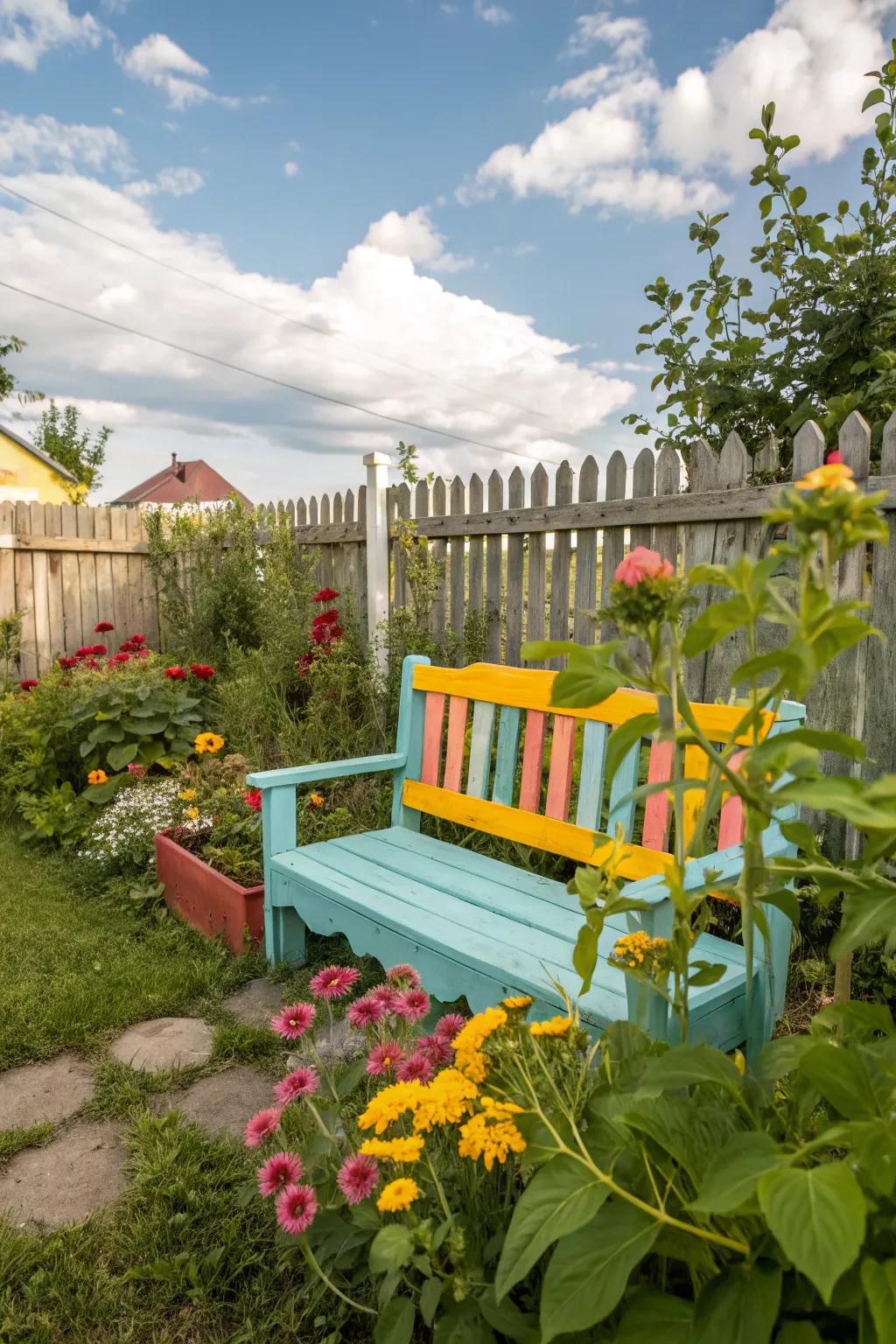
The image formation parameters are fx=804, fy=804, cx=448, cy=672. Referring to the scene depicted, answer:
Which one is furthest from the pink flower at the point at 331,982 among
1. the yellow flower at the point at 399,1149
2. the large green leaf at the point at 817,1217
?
the large green leaf at the point at 817,1217

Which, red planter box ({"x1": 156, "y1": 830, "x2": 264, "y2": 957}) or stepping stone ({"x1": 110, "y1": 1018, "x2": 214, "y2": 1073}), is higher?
red planter box ({"x1": 156, "y1": 830, "x2": 264, "y2": 957})

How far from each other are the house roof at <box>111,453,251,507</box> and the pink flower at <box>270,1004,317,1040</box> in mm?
39346

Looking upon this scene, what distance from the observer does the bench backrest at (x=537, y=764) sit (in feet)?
7.38

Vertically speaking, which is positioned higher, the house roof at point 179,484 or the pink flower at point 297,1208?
the house roof at point 179,484

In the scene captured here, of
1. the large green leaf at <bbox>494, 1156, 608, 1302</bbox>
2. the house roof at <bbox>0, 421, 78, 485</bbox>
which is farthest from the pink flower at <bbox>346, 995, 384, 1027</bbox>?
the house roof at <bbox>0, 421, 78, 485</bbox>

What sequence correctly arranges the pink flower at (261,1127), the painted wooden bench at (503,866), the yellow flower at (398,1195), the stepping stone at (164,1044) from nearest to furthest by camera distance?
the yellow flower at (398,1195)
the pink flower at (261,1127)
the painted wooden bench at (503,866)
the stepping stone at (164,1044)

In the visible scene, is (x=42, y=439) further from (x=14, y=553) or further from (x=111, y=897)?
(x=111, y=897)

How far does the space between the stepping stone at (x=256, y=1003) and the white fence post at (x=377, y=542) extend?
2403 millimetres

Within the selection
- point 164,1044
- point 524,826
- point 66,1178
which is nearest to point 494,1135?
point 66,1178

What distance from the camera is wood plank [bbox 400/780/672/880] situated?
7.58 feet

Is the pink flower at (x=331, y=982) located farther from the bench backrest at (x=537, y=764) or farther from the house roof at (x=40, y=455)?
the house roof at (x=40, y=455)

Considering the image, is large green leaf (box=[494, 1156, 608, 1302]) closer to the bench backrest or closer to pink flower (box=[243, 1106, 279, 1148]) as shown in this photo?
pink flower (box=[243, 1106, 279, 1148])

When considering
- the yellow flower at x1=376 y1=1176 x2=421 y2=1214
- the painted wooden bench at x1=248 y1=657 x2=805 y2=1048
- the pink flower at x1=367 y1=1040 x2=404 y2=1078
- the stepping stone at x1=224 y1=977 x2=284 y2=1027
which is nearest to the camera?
the yellow flower at x1=376 y1=1176 x2=421 y2=1214

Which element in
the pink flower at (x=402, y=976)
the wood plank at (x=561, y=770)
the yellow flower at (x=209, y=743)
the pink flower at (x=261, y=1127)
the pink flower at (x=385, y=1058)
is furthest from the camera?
the yellow flower at (x=209, y=743)
